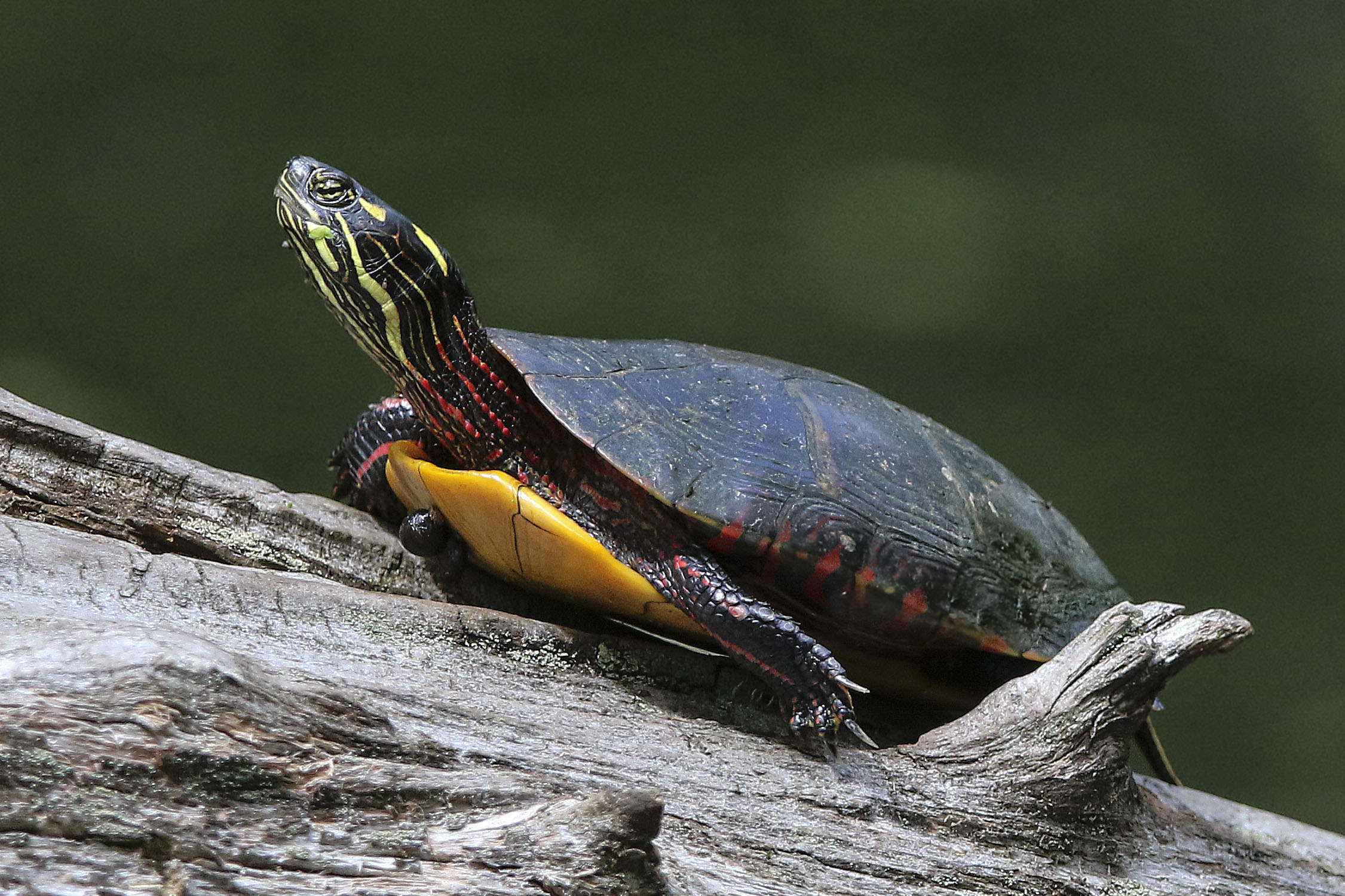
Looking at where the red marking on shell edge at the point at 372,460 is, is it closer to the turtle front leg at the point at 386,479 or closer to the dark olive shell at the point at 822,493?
the turtle front leg at the point at 386,479

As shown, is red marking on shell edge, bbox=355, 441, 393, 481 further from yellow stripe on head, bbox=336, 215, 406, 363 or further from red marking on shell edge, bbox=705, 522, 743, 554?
red marking on shell edge, bbox=705, 522, 743, 554

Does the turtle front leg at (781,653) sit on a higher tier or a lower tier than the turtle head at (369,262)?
lower

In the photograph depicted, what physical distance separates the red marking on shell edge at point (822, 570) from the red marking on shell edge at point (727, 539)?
10cm

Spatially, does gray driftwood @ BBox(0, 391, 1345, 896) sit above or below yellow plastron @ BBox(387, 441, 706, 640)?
below

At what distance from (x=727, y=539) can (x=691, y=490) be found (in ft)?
0.23

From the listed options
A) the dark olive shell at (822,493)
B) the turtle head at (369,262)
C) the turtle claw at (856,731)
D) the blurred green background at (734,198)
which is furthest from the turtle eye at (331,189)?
the blurred green background at (734,198)

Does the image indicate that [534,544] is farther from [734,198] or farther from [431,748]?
[734,198]

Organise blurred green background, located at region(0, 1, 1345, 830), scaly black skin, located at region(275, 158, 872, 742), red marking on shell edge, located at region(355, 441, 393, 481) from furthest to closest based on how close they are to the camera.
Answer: blurred green background, located at region(0, 1, 1345, 830) < red marking on shell edge, located at region(355, 441, 393, 481) < scaly black skin, located at region(275, 158, 872, 742)

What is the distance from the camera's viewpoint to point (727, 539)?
1149 mm

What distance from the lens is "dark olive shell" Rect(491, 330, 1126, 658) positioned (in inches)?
46.1

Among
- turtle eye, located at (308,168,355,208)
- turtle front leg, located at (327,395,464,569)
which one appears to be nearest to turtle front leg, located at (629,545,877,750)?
turtle front leg, located at (327,395,464,569)

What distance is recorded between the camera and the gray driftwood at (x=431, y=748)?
72 cm

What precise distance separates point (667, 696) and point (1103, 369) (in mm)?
2422

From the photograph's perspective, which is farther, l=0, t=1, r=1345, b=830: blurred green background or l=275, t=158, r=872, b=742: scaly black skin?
l=0, t=1, r=1345, b=830: blurred green background
